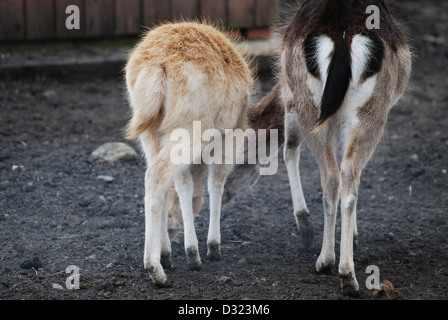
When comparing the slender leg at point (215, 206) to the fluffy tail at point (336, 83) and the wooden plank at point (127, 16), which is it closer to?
the fluffy tail at point (336, 83)

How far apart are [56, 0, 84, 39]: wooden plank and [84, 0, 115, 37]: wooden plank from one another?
7 centimetres

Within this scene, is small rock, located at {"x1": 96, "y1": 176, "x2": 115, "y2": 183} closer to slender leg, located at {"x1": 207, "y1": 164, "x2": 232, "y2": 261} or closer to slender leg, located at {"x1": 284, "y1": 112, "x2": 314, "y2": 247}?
slender leg, located at {"x1": 207, "y1": 164, "x2": 232, "y2": 261}

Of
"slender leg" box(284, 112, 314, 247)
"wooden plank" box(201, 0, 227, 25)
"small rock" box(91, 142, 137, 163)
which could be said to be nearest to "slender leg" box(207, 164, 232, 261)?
"slender leg" box(284, 112, 314, 247)

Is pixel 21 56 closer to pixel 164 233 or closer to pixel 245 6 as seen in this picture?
pixel 245 6

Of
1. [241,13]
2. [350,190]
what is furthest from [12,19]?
[350,190]

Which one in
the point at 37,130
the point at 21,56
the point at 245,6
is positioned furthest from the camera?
the point at 245,6

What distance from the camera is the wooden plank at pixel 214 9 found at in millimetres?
9539

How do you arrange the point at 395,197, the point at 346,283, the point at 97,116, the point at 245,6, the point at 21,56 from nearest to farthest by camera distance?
the point at 346,283, the point at 395,197, the point at 97,116, the point at 21,56, the point at 245,6

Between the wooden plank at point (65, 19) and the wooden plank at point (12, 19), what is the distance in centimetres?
46

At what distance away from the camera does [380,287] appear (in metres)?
4.25

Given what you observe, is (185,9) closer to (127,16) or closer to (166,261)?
(127,16)

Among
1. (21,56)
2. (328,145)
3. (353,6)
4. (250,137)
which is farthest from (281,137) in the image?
(21,56)

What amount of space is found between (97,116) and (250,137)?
A: 3.14 metres

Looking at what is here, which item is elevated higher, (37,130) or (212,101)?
(212,101)
